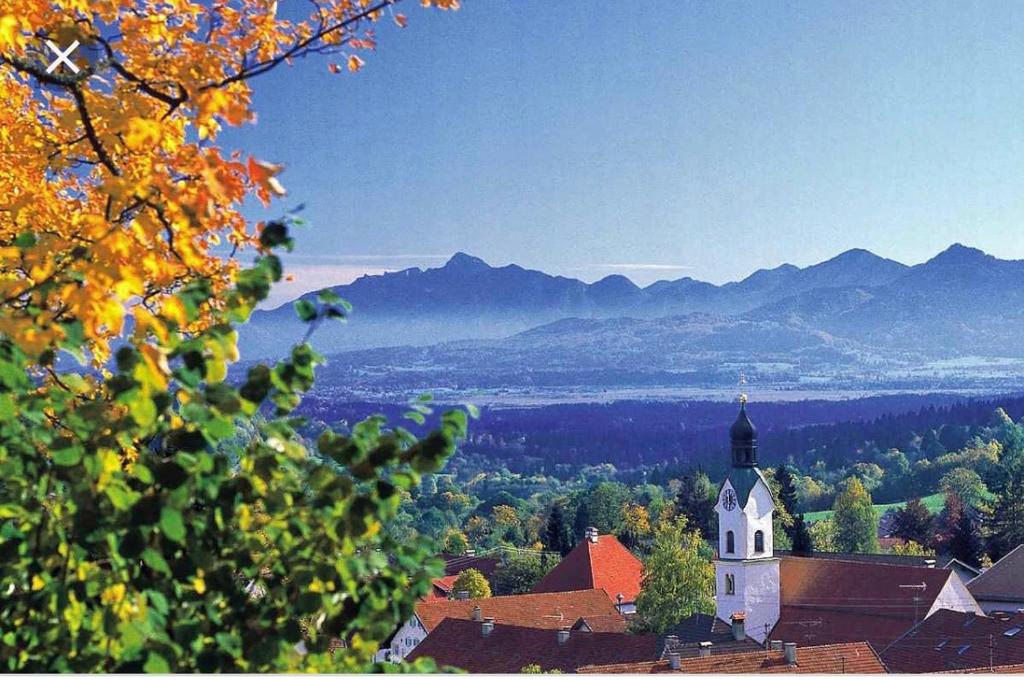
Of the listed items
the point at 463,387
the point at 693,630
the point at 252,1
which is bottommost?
the point at 693,630

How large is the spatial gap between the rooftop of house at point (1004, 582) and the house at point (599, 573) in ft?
26.4

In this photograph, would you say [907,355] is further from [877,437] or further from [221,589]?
[221,589]

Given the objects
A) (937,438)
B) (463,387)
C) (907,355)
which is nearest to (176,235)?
(463,387)

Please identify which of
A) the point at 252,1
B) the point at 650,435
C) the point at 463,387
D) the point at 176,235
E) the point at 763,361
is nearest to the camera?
the point at 176,235

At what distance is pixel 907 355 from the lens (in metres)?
81.0

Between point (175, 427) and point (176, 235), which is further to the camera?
point (176, 235)

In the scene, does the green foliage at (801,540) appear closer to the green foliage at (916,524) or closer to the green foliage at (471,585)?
the green foliage at (916,524)

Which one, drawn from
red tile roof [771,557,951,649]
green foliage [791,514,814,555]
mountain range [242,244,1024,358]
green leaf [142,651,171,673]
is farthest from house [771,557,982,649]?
green leaf [142,651,171,673]

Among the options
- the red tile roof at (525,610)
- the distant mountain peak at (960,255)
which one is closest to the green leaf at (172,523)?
the red tile roof at (525,610)

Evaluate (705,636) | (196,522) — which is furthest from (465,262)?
(196,522)

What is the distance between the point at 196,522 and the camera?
214 cm

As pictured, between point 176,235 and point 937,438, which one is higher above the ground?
point 176,235

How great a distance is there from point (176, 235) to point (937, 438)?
198 ft

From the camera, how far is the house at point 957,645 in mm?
18359
